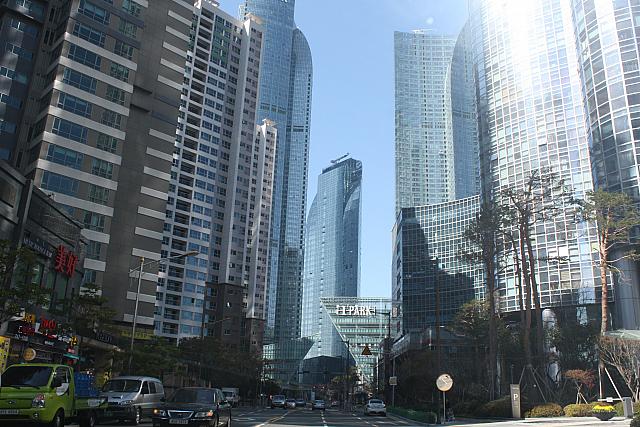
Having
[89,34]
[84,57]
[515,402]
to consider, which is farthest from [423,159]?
[515,402]

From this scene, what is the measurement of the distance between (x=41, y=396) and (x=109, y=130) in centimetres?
5011

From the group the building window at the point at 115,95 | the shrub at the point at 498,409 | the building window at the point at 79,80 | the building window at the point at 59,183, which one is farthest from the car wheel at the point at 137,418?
the building window at the point at 115,95

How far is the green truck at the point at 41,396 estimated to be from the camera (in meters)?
15.5

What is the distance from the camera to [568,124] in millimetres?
87625

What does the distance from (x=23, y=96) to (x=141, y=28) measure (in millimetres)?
15433

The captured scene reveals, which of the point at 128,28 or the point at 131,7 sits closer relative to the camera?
the point at 128,28

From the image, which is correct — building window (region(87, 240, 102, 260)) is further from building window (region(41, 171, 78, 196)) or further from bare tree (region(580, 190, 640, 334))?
bare tree (region(580, 190, 640, 334))

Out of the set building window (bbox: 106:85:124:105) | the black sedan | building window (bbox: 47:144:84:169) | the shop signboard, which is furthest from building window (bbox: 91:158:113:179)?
the black sedan

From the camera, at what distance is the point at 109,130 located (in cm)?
6150

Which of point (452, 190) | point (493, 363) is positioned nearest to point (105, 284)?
point (493, 363)

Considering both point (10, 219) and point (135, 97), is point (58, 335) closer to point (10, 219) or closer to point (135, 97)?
point (10, 219)

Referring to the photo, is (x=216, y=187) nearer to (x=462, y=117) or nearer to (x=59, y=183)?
(x=59, y=183)

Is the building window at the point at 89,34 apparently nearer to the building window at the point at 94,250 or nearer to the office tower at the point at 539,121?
the building window at the point at 94,250

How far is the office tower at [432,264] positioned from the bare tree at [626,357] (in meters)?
Answer: 73.6
